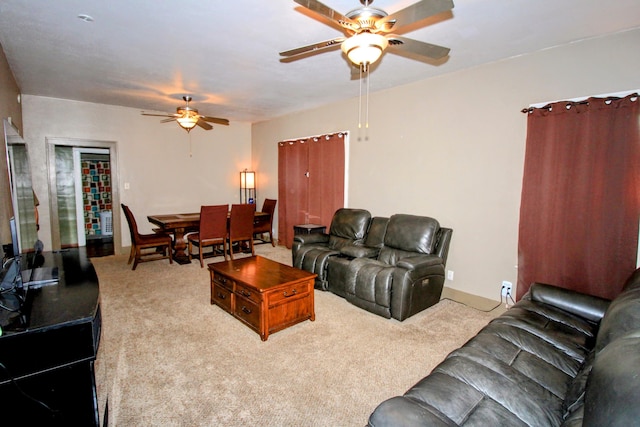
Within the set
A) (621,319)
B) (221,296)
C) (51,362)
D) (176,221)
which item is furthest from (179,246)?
(621,319)

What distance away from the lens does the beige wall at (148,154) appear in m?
4.99

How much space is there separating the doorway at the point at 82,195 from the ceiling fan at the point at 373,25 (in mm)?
4962

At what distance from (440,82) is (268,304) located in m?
3.24

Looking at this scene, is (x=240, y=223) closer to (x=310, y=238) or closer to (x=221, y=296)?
(x=310, y=238)

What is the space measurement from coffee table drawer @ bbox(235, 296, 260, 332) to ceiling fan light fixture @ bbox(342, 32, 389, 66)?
2.13 m

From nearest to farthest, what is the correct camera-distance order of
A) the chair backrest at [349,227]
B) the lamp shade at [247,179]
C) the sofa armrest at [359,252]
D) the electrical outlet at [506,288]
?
1. the electrical outlet at [506,288]
2. the sofa armrest at [359,252]
3. the chair backrest at [349,227]
4. the lamp shade at [247,179]

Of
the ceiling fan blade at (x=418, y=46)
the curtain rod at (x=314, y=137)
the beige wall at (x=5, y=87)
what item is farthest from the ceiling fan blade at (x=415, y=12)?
the beige wall at (x=5, y=87)

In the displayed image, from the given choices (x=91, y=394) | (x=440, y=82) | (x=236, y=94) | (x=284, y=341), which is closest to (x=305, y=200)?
(x=236, y=94)

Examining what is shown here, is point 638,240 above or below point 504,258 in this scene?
above

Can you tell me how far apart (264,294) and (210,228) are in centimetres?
260

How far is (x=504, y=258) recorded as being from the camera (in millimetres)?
3361

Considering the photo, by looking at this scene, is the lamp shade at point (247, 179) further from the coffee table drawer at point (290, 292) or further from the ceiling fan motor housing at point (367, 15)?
the ceiling fan motor housing at point (367, 15)

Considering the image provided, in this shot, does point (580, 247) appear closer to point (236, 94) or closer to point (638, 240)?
point (638, 240)

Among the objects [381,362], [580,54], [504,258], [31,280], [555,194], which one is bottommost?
[381,362]
